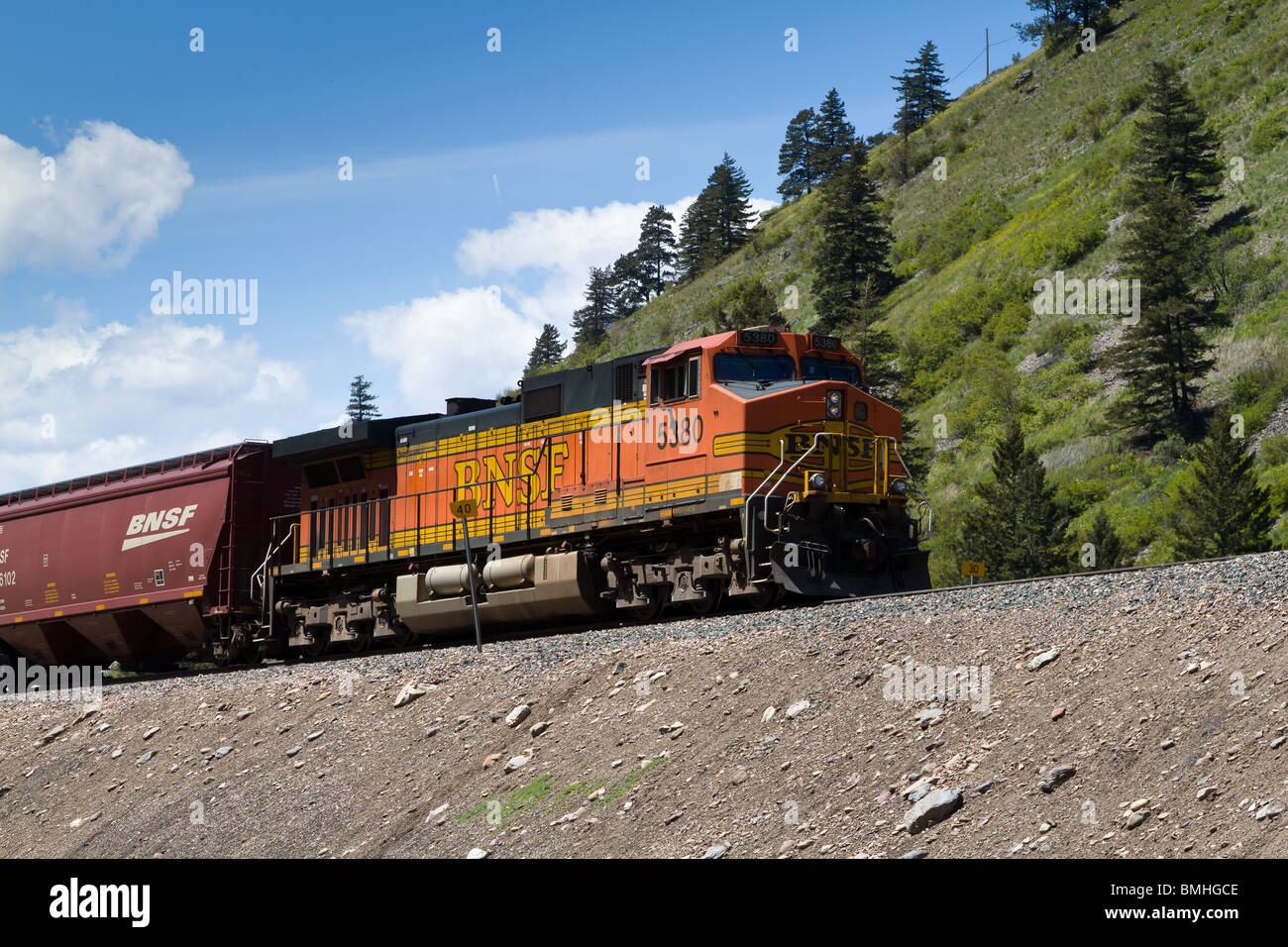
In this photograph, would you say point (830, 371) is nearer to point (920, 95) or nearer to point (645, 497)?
point (645, 497)

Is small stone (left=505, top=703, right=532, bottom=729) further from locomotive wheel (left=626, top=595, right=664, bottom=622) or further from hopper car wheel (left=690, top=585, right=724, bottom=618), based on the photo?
locomotive wheel (left=626, top=595, right=664, bottom=622)

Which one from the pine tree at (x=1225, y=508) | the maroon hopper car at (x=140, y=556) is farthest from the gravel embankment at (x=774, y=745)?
the pine tree at (x=1225, y=508)

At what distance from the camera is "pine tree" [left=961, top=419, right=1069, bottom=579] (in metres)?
30.5

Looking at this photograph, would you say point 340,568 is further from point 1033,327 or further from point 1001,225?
point 1001,225

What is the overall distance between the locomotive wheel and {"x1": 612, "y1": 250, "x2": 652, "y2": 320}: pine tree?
80.9 metres

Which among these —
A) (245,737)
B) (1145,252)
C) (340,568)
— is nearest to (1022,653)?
(245,737)

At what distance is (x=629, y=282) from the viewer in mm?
98250

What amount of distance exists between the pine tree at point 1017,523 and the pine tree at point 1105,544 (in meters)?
0.77

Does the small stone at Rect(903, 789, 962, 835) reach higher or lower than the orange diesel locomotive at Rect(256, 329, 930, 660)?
lower

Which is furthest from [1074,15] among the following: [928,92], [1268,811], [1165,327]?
[1268,811]

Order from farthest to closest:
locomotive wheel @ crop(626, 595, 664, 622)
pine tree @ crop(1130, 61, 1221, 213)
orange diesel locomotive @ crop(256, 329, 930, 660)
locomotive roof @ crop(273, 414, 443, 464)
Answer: pine tree @ crop(1130, 61, 1221, 213)
locomotive roof @ crop(273, 414, 443, 464)
locomotive wheel @ crop(626, 595, 664, 622)
orange diesel locomotive @ crop(256, 329, 930, 660)

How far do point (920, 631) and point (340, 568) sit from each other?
1238 centimetres

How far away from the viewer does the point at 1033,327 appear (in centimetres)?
4959

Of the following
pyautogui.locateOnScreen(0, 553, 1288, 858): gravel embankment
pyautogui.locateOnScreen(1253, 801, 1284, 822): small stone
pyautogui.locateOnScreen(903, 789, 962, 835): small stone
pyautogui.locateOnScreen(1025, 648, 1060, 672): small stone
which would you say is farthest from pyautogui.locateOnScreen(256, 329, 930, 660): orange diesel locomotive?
pyautogui.locateOnScreen(1253, 801, 1284, 822): small stone
